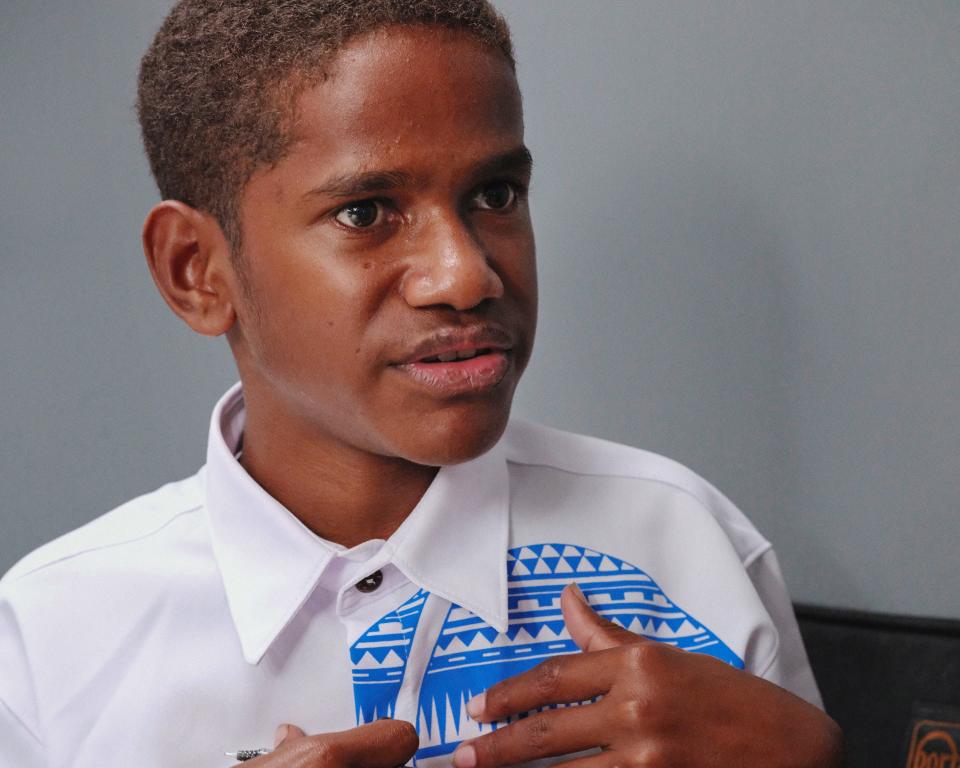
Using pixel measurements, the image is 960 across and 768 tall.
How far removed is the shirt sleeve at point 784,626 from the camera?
3.74 ft

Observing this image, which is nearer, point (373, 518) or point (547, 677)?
point (547, 677)

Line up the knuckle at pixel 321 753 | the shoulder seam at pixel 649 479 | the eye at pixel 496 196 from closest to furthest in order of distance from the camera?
the knuckle at pixel 321 753
the eye at pixel 496 196
the shoulder seam at pixel 649 479

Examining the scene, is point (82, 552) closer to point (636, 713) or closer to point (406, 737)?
point (406, 737)

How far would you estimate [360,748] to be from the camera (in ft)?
2.88

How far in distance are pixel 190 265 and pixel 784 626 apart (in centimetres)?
66

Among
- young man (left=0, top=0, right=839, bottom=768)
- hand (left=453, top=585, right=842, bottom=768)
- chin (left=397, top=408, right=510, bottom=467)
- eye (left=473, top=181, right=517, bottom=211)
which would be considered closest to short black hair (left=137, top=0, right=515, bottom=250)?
young man (left=0, top=0, right=839, bottom=768)

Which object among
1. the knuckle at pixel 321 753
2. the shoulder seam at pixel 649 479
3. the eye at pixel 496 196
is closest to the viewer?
the knuckle at pixel 321 753

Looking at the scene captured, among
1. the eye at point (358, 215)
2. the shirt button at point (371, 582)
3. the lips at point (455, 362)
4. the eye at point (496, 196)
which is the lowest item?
the shirt button at point (371, 582)

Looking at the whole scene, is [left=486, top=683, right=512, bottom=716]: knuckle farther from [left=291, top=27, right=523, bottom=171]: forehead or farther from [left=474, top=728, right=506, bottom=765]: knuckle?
[left=291, top=27, right=523, bottom=171]: forehead

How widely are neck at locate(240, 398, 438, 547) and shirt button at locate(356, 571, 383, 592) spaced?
77 mm

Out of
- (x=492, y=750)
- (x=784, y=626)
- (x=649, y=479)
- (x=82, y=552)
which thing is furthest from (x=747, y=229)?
(x=82, y=552)

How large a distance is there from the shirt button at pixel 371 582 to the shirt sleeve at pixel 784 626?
0.37m

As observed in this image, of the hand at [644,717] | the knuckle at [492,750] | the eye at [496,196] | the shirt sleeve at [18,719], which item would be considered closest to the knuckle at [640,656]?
the hand at [644,717]

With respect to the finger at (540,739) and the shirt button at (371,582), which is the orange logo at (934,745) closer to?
the finger at (540,739)
